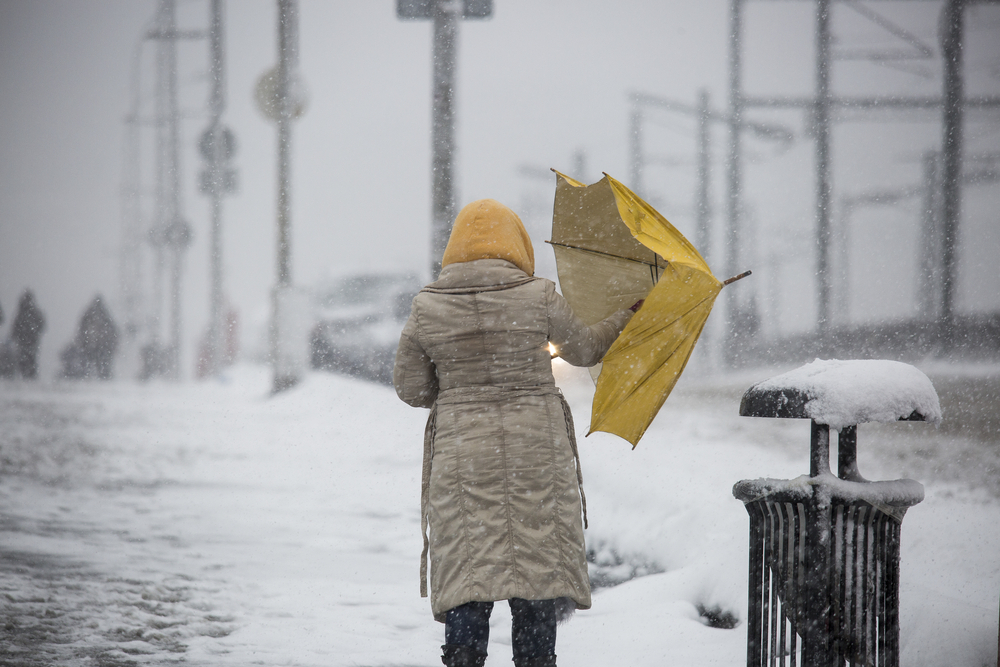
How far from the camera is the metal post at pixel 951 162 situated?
5.32m

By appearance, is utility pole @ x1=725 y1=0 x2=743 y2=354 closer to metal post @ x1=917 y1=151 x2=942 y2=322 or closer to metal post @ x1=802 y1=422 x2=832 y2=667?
metal post @ x1=917 y1=151 x2=942 y2=322

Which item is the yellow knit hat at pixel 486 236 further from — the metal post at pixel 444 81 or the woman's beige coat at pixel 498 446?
the metal post at pixel 444 81

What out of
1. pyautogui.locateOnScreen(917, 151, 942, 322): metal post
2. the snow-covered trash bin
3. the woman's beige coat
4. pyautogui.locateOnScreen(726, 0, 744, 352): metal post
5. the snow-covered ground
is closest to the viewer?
the snow-covered trash bin

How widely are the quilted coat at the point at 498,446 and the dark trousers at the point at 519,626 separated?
57mm

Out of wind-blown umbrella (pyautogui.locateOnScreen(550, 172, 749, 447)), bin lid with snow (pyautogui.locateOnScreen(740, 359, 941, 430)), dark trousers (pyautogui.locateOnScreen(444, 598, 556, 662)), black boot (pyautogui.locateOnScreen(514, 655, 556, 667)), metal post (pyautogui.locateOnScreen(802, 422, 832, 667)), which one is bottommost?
black boot (pyautogui.locateOnScreen(514, 655, 556, 667))

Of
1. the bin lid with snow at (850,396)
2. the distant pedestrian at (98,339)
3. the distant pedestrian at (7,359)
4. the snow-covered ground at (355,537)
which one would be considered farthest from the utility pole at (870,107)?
the distant pedestrian at (7,359)

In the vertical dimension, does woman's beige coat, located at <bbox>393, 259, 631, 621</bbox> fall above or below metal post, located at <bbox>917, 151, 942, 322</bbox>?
below

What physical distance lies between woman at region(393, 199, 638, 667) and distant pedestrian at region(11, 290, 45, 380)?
656 cm

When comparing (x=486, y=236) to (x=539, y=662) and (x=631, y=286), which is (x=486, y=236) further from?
(x=539, y=662)

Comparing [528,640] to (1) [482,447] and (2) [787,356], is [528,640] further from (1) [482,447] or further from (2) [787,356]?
(2) [787,356]

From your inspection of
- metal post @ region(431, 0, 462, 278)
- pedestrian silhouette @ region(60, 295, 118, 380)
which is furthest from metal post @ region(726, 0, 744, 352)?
pedestrian silhouette @ region(60, 295, 118, 380)

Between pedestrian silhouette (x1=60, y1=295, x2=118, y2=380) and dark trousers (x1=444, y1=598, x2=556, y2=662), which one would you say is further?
pedestrian silhouette (x1=60, y1=295, x2=118, y2=380)

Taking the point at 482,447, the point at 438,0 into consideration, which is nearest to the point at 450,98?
the point at 438,0

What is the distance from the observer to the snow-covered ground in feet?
10.4
